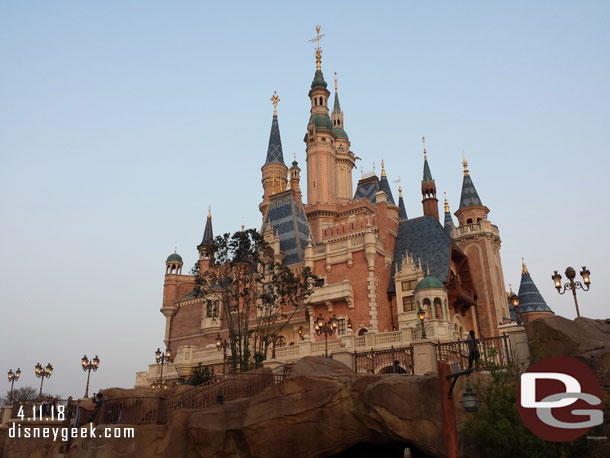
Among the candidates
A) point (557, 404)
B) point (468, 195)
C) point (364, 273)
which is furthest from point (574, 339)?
point (468, 195)

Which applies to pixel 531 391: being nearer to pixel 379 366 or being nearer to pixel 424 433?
pixel 424 433

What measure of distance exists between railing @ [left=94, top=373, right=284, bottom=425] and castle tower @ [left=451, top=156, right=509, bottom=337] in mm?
29761

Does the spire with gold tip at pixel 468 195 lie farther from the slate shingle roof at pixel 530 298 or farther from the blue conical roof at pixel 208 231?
the blue conical roof at pixel 208 231

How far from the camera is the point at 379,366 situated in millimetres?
27188

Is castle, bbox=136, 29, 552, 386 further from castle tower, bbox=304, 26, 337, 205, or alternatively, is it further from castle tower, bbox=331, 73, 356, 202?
castle tower, bbox=331, 73, 356, 202

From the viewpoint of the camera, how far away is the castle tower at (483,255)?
46.5 metres

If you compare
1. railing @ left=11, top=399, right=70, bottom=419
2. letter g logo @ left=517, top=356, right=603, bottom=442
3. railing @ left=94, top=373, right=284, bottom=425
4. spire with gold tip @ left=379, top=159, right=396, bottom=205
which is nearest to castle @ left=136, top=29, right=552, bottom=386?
spire with gold tip @ left=379, top=159, right=396, bottom=205

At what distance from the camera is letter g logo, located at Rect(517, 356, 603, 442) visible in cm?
1234

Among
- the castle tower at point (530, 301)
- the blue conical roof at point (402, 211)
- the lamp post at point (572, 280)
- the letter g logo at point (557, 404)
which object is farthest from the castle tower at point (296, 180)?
the letter g logo at point (557, 404)

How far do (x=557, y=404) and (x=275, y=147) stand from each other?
182 feet

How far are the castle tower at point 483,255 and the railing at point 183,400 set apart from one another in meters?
29.8

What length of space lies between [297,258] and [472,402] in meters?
35.2

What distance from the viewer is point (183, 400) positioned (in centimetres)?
2212

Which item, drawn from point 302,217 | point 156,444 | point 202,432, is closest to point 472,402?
point 202,432
